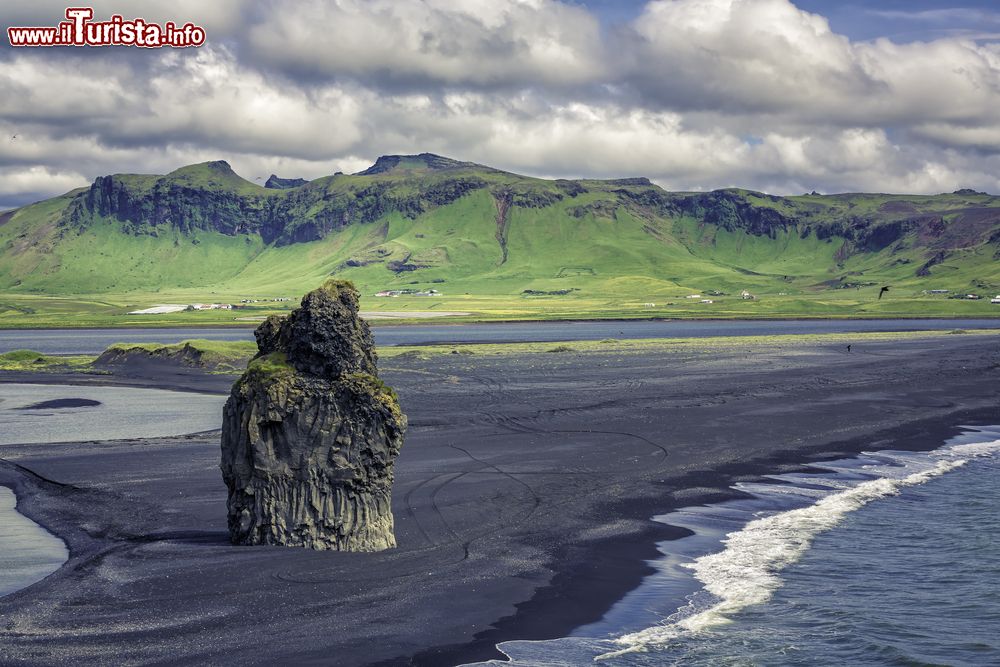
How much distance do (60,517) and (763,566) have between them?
25.2 metres

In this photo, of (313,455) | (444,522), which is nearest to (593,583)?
(444,522)

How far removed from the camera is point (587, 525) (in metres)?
33.2

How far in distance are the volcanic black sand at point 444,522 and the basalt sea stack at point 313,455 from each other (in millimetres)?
975

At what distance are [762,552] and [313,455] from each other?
14.9 m

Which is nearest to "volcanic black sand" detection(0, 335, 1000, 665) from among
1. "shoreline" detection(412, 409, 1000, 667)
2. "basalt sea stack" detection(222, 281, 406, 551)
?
"shoreline" detection(412, 409, 1000, 667)

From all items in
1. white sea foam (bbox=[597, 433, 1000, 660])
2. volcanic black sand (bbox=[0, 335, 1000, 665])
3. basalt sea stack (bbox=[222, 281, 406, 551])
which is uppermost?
basalt sea stack (bbox=[222, 281, 406, 551])

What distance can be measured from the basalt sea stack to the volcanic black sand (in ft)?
3.20

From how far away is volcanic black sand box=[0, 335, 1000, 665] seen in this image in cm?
2202

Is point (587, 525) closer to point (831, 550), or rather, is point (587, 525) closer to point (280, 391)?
point (831, 550)

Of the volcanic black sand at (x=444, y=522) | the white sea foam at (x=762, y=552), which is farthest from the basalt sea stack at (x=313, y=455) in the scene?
the white sea foam at (x=762, y=552)

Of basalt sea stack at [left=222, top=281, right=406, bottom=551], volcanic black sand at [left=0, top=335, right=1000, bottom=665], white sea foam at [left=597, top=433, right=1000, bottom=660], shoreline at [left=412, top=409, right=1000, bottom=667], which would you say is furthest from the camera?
basalt sea stack at [left=222, top=281, right=406, bottom=551]

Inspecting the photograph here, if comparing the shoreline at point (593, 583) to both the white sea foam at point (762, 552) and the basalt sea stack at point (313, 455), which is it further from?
the basalt sea stack at point (313, 455)

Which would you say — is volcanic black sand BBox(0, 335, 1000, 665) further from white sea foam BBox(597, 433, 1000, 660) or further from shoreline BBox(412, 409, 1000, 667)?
white sea foam BBox(597, 433, 1000, 660)

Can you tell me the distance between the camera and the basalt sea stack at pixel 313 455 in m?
28.3
